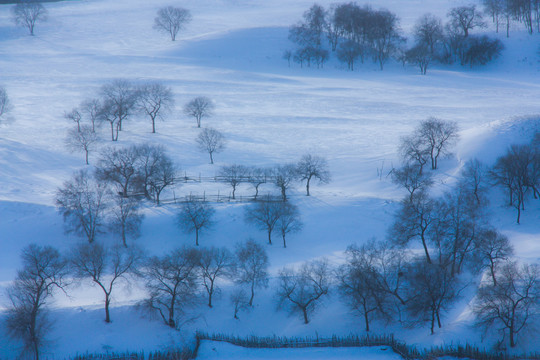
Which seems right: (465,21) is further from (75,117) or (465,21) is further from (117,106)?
(75,117)

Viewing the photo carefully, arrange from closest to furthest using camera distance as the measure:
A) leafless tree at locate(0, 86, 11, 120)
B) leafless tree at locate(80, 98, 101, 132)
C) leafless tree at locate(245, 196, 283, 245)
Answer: leafless tree at locate(245, 196, 283, 245), leafless tree at locate(80, 98, 101, 132), leafless tree at locate(0, 86, 11, 120)

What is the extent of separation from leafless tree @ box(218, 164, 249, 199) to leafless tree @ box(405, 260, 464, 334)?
2034cm

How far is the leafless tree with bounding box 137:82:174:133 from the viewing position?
62.0 m

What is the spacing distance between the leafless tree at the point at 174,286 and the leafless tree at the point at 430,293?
13.9 meters

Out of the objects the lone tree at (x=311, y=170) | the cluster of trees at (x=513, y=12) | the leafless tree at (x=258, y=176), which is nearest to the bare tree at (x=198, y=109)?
the leafless tree at (x=258, y=176)

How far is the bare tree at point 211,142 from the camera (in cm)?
5338

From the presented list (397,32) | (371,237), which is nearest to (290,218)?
(371,237)

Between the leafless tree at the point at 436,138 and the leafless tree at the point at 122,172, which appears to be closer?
the leafless tree at the point at 122,172

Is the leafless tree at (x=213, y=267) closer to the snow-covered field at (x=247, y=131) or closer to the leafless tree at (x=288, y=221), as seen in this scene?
the snow-covered field at (x=247, y=131)

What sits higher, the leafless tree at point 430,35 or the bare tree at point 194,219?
the leafless tree at point 430,35

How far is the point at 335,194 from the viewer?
43.4 meters

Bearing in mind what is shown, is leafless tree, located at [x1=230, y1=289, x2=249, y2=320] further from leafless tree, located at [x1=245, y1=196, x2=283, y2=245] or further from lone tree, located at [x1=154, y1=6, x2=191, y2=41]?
lone tree, located at [x1=154, y1=6, x2=191, y2=41]

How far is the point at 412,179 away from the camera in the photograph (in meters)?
41.2

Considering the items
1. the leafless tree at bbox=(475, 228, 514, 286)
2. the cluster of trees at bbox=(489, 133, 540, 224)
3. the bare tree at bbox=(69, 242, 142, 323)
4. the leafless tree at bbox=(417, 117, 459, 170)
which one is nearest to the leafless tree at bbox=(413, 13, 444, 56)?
the leafless tree at bbox=(417, 117, 459, 170)
